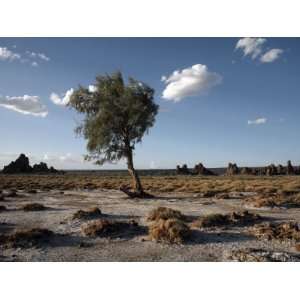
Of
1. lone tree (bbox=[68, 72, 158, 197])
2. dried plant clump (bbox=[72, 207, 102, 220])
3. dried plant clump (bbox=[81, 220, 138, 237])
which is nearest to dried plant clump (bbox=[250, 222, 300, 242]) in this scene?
dried plant clump (bbox=[81, 220, 138, 237])

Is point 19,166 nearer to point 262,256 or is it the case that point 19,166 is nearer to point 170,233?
point 170,233

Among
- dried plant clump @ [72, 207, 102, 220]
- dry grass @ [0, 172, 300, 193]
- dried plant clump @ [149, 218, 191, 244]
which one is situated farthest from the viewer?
dry grass @ [0, 172, 300, 193]

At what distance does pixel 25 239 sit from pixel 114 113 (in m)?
19.5

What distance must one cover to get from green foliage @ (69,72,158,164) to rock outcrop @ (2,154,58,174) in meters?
130

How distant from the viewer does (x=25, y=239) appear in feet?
42.0

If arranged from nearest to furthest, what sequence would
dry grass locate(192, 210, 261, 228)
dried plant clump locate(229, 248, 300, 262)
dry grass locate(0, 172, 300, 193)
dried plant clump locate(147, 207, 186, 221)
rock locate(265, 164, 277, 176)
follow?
1. dried plant clump locate(229, 248, 300, 262)
2. dry grass locate(192, 210, 261, 228)
3. dried plant clump locate(147, 207, 186, 221)
4. dry grass locate(0, 172, 300, 193)
5. rock locate(265, 164, 277, 176)

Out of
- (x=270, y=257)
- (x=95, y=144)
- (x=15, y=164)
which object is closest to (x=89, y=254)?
(x=270, y=257)

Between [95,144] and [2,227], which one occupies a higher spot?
[95,144]

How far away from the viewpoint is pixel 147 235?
13.7m

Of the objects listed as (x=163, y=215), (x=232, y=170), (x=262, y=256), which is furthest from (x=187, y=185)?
(x=232, y=170)

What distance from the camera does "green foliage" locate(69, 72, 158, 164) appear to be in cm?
3086

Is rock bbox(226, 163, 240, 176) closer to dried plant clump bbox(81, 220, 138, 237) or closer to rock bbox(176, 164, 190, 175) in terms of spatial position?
rock bbox(176, 164, 190, 175)
